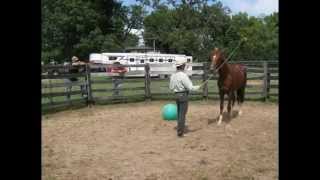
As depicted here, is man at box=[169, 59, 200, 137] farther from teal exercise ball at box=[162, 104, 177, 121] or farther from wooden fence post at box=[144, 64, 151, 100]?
wooden fence post at box=[144, 64, 151, 100]

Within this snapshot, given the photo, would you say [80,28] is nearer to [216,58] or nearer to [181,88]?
[216,58]

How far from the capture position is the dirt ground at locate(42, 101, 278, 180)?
21.0ft

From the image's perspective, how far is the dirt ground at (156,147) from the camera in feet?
21.0

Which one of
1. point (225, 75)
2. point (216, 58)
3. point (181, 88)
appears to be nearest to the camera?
point (181, 88)

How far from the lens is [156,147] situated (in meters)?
8.23

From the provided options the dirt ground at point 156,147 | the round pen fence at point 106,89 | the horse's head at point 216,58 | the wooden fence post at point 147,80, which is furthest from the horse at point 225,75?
the wooden fence post at point 147,80

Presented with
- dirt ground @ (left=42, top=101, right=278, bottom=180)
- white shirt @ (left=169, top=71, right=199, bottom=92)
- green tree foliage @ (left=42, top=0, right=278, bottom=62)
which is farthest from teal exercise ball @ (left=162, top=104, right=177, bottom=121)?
green tree foliage @ (left=42, top=0, right=278, bottom=62)

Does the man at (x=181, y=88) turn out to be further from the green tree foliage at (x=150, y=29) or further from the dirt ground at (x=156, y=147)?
the green tree foliage at (x=150, y=29)

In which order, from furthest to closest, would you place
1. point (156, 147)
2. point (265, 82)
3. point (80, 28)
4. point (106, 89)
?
point (80, 28)
point (265, 82)
point (106, 89)
point (156, 147)

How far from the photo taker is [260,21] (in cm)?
7825

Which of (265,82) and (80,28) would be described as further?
(80,28)

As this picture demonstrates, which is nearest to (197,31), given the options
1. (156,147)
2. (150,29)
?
(150,29)
